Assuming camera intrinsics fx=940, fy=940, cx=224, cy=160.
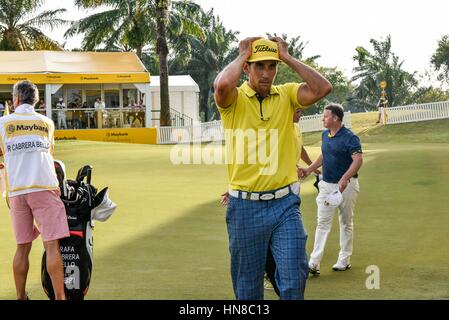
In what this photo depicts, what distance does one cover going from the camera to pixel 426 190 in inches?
688

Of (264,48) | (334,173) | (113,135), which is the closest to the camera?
(264,48)

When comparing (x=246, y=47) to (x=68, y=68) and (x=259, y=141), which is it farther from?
(x=68, y=68)

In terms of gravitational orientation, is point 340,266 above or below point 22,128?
below

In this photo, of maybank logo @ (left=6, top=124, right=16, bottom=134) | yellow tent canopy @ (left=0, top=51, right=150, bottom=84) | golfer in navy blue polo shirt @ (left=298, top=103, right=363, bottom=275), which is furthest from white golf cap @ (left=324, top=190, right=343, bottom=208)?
yellow tent canopy @ (left=0, top=51, right=150, bottom=84)

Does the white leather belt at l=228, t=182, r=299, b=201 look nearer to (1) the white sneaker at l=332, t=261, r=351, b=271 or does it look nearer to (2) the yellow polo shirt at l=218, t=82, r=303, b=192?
(2) the yellow polo shirt at l=218, t=82, r=303, b=192

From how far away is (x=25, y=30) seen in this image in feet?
178

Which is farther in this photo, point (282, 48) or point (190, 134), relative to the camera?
point (190, 134)

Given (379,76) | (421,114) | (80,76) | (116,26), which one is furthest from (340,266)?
(379,76)

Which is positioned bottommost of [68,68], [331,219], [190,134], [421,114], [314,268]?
[190,134]

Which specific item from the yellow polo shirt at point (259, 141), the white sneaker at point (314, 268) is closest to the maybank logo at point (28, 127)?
the yellow polo shirt at point (259, 141)

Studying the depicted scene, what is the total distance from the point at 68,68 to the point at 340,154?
115 feet

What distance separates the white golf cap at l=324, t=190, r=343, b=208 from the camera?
379 inches

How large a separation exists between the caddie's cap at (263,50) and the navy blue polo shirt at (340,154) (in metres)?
3.79

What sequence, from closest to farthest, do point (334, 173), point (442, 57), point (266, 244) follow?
point (266, 244)
point (334, 173)
point (442, 57)
